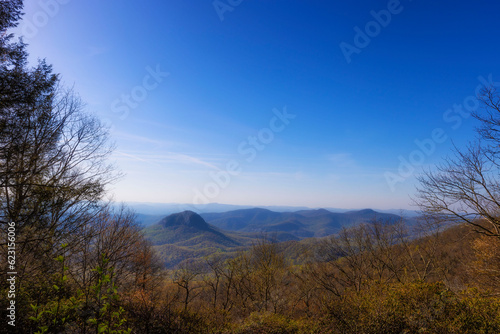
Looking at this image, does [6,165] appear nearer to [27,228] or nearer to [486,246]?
[27,228]

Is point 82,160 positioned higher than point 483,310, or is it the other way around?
point 82,160

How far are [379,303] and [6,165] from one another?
53.7 ft

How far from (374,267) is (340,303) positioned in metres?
20.9

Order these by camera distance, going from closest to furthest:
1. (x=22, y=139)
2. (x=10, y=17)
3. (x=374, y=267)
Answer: (x=10, y=17) → (x=22, y=139) → (x=374, y=267)

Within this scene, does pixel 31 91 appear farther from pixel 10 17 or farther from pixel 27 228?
pixel 27 228

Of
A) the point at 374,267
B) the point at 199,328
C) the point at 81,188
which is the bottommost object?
the point at 374,267

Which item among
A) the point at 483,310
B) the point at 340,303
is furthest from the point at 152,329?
the point at 483,310

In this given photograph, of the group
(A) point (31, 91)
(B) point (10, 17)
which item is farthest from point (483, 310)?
(B) point (10, 17)

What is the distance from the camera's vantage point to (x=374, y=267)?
83.5 feet

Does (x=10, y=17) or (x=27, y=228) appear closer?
(x=10, y=17)

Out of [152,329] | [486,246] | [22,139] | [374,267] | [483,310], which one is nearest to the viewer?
[483,310]

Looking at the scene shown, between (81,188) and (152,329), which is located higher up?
(81,188)

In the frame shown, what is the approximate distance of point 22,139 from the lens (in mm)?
9250

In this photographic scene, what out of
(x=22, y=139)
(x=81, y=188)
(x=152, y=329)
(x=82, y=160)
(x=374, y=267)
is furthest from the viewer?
(x=374, y=267)
